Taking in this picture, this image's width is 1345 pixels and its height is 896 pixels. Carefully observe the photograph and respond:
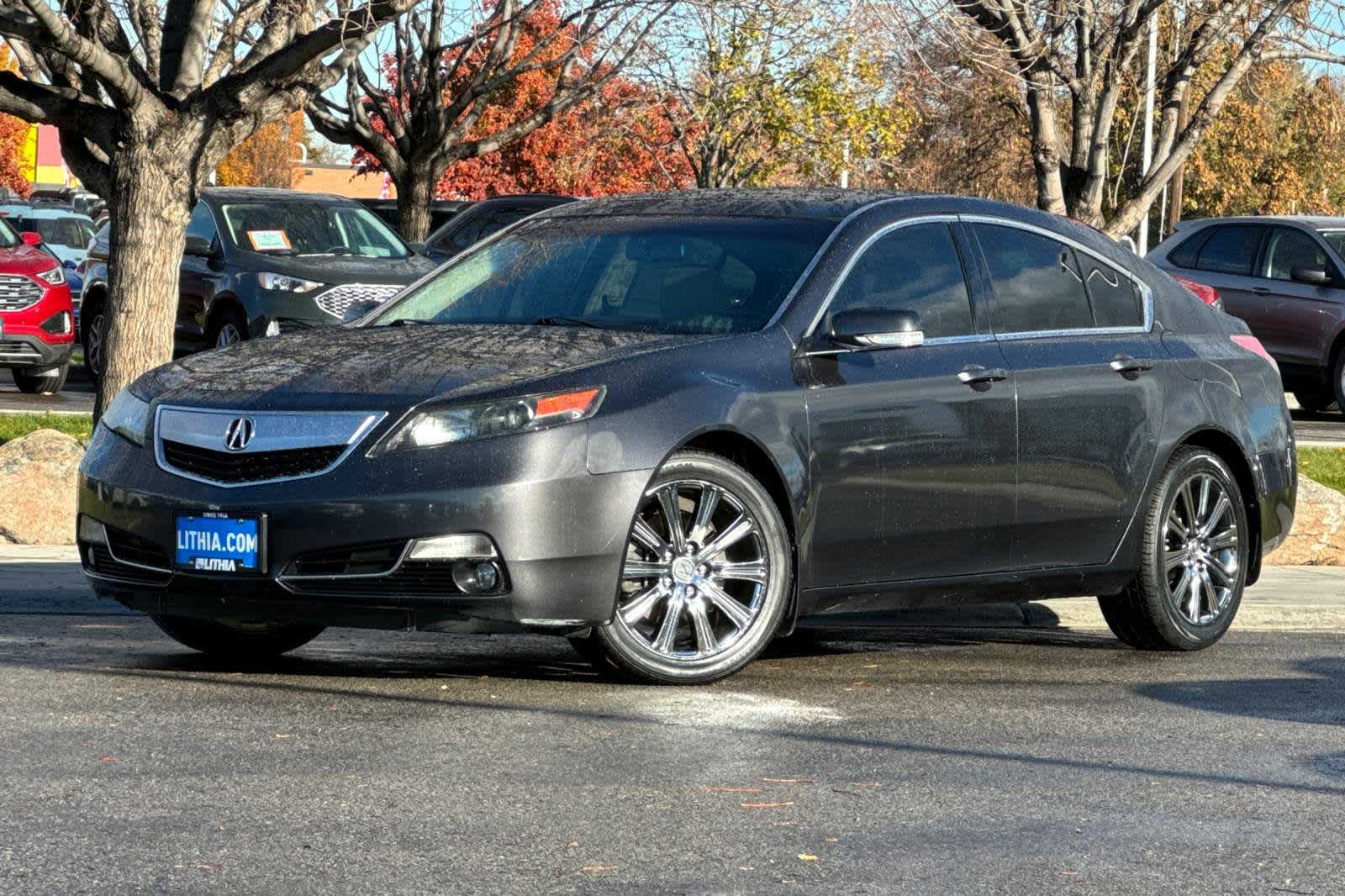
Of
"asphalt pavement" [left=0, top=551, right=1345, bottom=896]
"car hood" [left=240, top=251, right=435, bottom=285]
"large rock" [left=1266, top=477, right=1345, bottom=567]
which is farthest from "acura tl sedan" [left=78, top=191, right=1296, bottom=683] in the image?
"car hood" [left=240, top=251, right=435, bottom=285]

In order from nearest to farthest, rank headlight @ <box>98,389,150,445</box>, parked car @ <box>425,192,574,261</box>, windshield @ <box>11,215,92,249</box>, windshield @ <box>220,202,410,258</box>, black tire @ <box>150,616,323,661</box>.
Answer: headlight @ <box>98,389,150,445</box>
black tire @ <box>150,616,323,661</box>
windshield @ <box>220,202,410,258</box>
parked car @ <box>425,192,574,261</box>
windshield @ <box>11,215,92,249</box>

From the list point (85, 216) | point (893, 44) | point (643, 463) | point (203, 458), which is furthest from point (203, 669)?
point (85, 216)

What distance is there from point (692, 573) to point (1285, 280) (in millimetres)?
14779

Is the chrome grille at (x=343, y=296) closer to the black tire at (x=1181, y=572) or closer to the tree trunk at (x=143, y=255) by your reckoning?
the tree trunk at (x=143, y=255)

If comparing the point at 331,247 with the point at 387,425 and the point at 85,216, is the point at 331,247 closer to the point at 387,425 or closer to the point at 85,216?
the point at 387,425

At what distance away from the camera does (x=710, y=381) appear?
7.02 m

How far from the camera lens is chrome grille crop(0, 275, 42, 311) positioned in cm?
1986

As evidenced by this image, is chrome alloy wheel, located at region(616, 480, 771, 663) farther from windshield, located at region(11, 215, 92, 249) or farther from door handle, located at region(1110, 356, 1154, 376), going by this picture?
windshield, located at region(11, 215, 92, 249)

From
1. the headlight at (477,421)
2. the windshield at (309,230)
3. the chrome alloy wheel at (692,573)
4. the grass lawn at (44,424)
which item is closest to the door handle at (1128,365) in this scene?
the chrome alloy wheel at (692,573)

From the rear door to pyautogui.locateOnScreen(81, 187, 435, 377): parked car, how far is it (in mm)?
10543

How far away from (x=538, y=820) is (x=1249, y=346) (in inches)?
192

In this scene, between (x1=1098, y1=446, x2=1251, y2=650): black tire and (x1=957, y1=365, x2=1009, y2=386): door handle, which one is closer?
(x1=957, y1=365, x2=1009, y2=386): door handle

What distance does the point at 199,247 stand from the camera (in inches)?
754

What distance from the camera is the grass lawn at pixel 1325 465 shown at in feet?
46.5
